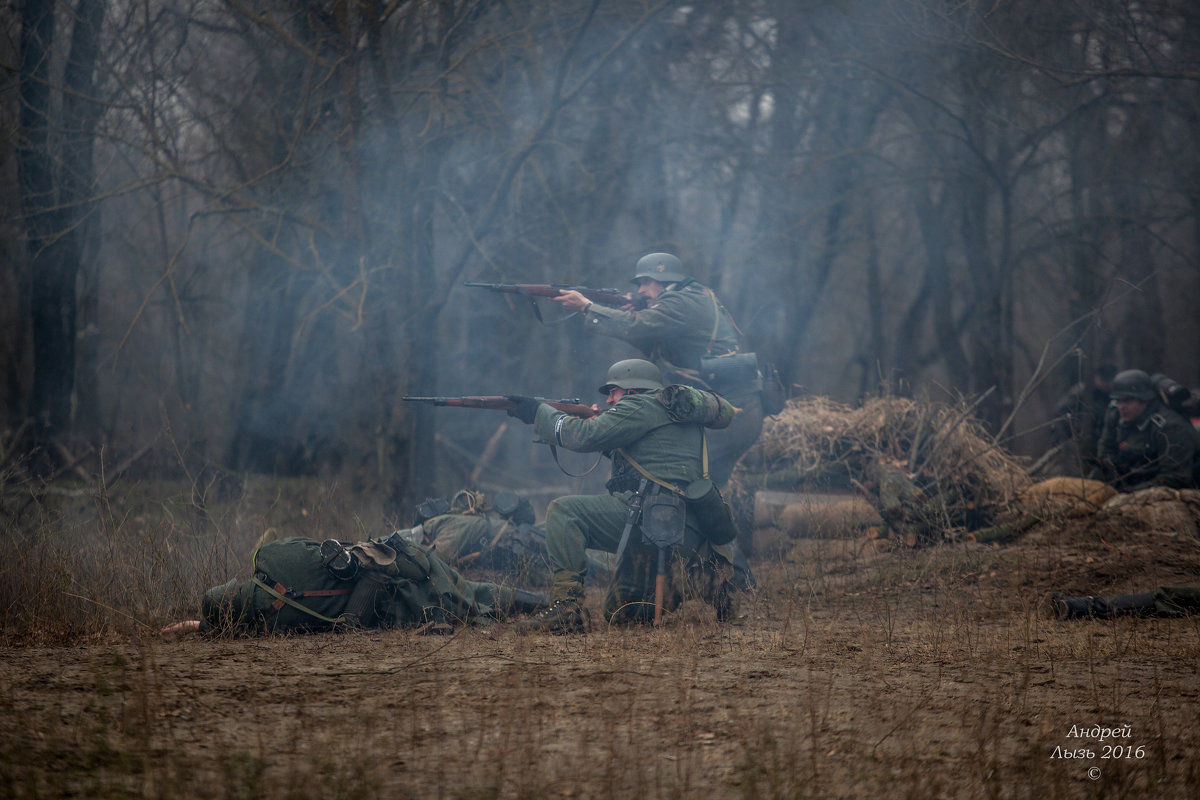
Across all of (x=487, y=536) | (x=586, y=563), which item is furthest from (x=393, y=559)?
(x=487, y=536)

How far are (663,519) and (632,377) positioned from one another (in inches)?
36.9

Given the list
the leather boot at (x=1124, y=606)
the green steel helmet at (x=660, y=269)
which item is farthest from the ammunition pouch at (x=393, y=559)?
the leather boot at (x=1124, y=606)

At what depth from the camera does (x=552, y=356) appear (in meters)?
14.6

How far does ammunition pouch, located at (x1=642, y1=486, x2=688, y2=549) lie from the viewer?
5152 mm

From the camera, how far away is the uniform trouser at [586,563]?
5.24 metres

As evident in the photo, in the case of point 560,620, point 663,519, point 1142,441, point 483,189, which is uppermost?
point 483,189

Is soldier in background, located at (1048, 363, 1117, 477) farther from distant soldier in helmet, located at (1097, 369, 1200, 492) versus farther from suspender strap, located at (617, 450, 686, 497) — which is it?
suspender strap, located at (617, 450, 686, 497)

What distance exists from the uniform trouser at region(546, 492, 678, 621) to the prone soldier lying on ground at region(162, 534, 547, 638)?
1.35 ft

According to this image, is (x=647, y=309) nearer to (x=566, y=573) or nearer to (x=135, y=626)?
(x=566, y=573)

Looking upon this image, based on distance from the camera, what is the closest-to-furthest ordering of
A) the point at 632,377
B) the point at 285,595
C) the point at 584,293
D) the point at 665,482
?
the point at 285,595
the point at 665,482
the point at 632,377
the point at 584,293

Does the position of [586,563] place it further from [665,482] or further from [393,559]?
[393,559]

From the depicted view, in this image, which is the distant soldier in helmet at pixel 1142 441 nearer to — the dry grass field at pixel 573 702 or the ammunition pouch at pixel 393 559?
the dry grass field at pixel 573 702

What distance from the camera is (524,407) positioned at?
5.94 m

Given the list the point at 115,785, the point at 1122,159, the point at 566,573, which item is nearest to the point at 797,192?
the point at 1122,159
